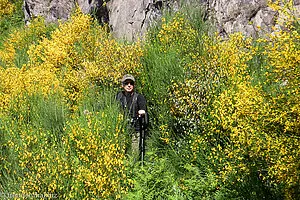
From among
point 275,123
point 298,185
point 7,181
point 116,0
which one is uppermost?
point 116,0

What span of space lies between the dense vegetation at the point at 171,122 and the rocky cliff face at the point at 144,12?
52cm

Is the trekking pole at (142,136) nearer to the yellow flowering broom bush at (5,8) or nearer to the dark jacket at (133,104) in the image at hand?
the dark jacket at (133,104)

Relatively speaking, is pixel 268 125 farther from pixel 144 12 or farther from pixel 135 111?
pixel 144 12

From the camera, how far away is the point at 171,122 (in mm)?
6297

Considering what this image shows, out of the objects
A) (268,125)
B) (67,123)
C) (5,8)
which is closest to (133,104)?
(67,123)

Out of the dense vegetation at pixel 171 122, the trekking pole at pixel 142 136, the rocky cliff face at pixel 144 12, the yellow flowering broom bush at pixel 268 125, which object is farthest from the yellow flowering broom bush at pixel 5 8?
the yellow flowering broom bush at pixel 268 125

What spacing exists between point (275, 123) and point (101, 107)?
322 cm

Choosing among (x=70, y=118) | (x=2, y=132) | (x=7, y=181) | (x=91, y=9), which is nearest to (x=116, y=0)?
(x=91, y=9)

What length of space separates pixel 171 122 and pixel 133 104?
0.78 m

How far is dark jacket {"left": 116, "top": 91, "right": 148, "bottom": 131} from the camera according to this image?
233 inches

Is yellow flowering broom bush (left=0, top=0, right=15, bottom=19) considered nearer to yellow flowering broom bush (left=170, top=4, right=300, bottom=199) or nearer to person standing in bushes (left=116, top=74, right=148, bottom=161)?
person standing in bushes (left=116, top=74, right=148, bottom=161)

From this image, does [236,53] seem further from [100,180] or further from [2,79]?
[2,79]

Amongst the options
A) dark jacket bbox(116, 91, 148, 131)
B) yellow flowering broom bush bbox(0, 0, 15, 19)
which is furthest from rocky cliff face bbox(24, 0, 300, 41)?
yellow flowering broom bush bbox(0, 0, 15, 19)

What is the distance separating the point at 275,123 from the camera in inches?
146
